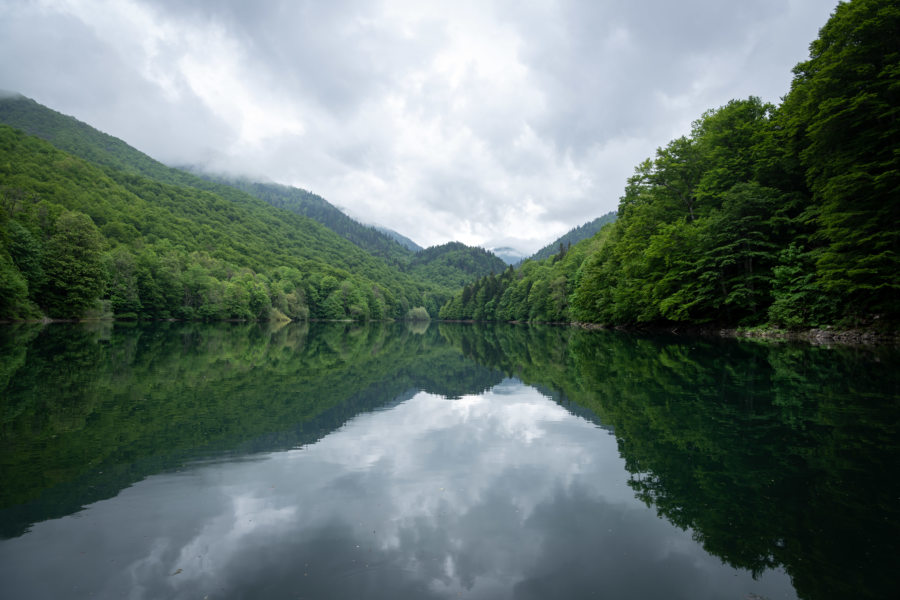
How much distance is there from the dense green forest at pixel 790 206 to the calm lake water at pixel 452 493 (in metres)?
13.5

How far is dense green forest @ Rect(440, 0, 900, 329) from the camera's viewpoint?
786 inches

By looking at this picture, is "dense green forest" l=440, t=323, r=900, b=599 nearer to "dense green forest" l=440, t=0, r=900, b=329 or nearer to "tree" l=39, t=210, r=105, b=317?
"dense green forest" l=440, t=0, r=900, b=329

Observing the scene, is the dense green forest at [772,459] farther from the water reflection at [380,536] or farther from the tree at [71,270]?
the tree at [71,270]

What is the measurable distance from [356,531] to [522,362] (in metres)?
16.2

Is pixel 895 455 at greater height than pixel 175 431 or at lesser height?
greater

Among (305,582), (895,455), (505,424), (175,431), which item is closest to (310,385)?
(175,431)

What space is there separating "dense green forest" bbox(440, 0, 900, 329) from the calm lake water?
13455 millimetres

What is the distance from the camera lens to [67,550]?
400cm

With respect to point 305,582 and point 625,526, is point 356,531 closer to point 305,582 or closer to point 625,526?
point 305,582

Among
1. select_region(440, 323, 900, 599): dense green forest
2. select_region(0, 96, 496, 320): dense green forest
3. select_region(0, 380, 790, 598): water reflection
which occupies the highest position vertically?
select_region(0, 96, 496, 320): dense green forest

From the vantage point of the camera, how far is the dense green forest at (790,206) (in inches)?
786

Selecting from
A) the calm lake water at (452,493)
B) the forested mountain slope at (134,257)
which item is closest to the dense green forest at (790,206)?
the calm lake water at (452,493)

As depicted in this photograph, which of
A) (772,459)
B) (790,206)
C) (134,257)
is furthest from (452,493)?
(134,257)

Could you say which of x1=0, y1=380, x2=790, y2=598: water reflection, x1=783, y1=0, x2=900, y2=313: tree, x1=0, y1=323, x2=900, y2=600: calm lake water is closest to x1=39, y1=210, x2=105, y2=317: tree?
x1=0, y1=323, x2=900, y2=600: calm lake water
